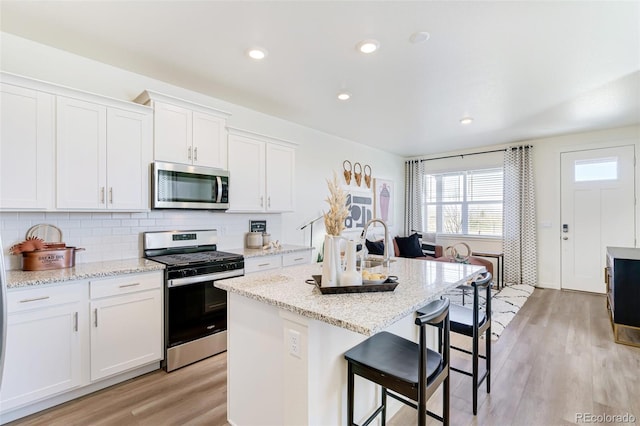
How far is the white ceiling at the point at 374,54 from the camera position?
199 centimetres

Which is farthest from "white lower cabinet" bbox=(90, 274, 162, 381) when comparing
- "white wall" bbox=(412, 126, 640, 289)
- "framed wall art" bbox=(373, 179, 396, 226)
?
"white wall" bbox=(412, 126, 640, 289)

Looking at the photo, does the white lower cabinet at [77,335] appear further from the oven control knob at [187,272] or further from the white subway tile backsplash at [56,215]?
the white subway tile backsplash at [56,215]

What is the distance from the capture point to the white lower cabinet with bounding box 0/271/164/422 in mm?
1906

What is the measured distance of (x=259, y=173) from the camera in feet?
11.9

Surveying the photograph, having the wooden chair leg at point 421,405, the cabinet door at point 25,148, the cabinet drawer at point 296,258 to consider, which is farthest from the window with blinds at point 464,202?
the cabinet door at point 25,148

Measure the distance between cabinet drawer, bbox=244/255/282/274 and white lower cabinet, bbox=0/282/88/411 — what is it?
1356 mm

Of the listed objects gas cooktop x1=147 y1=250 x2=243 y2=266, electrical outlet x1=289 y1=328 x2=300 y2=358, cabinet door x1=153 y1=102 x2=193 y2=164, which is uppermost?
cabinet door x1=153 y1=102 x2=193 y2=164

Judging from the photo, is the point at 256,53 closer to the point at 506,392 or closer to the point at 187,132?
the point at 187,132

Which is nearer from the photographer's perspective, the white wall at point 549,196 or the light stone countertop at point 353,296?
the light stone countertop at point 353,296

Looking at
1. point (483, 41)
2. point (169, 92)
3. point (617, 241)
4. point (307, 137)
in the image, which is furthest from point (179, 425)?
point (617, 241)

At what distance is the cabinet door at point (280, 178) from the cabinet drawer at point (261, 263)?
664 mm

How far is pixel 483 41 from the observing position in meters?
2.33

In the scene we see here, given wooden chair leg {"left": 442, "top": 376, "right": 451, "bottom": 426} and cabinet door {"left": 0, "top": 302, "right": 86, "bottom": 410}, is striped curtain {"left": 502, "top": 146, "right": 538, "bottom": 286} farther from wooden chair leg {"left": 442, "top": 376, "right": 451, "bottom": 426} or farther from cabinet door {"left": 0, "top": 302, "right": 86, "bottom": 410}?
cabinet door {"left": 0, "top": 302, "right": 86, "bottom": 410}

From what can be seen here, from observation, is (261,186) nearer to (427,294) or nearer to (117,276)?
(117,276)
